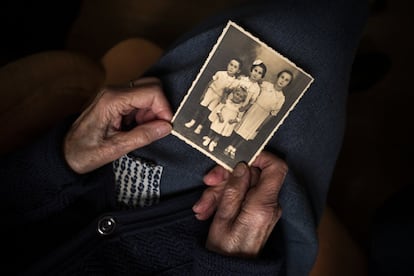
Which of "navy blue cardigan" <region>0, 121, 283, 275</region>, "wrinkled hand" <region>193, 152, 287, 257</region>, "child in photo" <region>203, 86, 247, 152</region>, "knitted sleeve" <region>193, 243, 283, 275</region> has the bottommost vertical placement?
"navy blue cardigan" <region>0, 121, 283, 275</region>

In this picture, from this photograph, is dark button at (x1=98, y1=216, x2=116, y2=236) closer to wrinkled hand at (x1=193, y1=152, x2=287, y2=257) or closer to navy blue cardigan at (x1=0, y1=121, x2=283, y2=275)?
navy blue cardigan at (x1=0, y1=121, x2=283, y2=275)

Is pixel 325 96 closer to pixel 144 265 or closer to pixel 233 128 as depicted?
pixel 233 128

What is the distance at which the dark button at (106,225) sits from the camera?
0.80m

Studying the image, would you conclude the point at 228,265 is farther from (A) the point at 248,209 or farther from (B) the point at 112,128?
(B) the point at 112,128

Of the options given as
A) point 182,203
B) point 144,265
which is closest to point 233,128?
point 182,203

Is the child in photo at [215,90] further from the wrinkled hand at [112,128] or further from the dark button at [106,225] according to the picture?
the dark button at [106,225]

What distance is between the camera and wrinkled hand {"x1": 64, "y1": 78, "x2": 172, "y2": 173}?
0.77m

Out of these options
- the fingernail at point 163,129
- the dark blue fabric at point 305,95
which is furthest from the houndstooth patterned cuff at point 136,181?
the fingernail at point 163,129

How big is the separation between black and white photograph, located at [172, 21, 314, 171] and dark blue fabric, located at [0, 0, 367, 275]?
9 cm

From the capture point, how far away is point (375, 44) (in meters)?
Answer: 1.54

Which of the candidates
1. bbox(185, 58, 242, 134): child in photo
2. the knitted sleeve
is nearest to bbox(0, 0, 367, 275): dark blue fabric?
the knitted sleeve

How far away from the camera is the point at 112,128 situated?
808 millimetres

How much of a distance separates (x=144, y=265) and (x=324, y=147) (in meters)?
0.44

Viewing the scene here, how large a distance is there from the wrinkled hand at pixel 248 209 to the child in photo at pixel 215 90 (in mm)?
114
